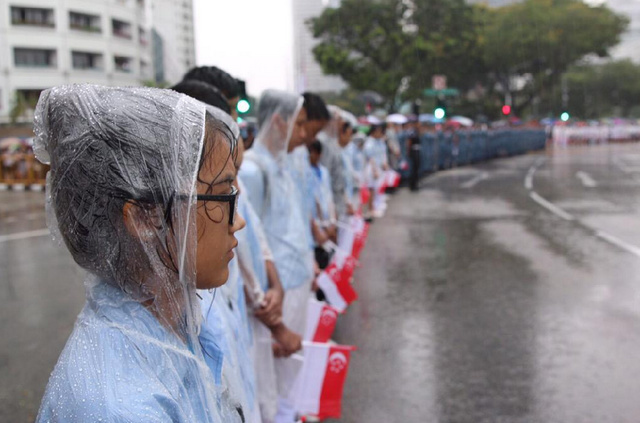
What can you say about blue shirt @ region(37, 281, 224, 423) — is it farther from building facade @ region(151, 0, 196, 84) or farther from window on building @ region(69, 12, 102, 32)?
window on building @ region(69, 12, 102, 32)

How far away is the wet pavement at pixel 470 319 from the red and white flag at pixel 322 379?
0.81 metres

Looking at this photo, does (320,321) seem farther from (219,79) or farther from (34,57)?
(34,57)

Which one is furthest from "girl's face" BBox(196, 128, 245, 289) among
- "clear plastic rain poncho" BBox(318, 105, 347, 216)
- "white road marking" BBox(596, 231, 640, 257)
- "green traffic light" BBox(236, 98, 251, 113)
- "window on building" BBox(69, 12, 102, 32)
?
"window on building" BBox(69, 12, 102, 32)

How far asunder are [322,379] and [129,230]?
6.65 feet

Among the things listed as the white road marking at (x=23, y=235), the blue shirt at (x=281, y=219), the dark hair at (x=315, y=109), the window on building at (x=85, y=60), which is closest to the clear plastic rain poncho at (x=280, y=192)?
the blue shirt at (x=281, y=219)

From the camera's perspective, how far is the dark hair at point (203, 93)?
2746mm

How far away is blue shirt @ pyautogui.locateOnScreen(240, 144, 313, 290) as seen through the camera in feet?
11.9

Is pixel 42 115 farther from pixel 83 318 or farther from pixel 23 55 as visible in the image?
pixel 23 55

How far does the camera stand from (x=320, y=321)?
3.91 m

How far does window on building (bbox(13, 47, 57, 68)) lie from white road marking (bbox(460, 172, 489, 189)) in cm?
2269

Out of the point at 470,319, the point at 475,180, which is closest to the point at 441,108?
the point at 475,180

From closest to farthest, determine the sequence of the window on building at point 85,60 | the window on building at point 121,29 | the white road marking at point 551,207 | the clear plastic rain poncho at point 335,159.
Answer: the clear plastic rain poncho at point 335,159 → the white road marking at point 551,207 → the window on building at point 121,29 → the window on building at point 85,60

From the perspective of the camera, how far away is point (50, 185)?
4.50 feet

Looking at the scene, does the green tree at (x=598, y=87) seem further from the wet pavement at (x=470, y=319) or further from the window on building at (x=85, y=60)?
the wet pavement at (x=470, y=319)
